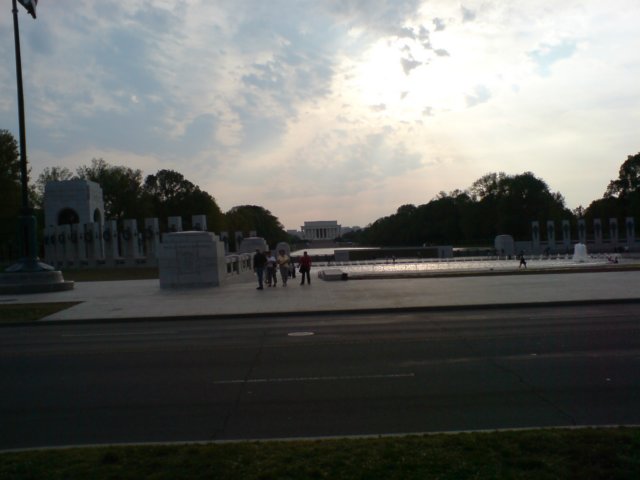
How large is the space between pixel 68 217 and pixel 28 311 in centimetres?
5469

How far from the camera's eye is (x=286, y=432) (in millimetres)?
6902

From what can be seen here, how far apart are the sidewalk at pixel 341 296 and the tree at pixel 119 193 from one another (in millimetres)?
70367

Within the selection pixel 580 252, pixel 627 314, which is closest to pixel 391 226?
pixel 580 252

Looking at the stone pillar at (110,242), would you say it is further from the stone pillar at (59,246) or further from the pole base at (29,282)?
the pole base at (29,282)

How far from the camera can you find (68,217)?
7212 cm

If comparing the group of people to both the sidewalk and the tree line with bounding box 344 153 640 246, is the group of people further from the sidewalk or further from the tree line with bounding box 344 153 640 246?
the tree line with bounding box 344 153 640 246

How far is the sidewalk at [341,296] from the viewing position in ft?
65.8

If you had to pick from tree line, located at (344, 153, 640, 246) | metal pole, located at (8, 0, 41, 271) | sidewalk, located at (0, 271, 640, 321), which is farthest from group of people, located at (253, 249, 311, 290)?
tree line, located at (344, 153, 640, 246)

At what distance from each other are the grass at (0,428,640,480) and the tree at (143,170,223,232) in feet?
311

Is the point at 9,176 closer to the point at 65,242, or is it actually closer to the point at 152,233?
the point at 65,242

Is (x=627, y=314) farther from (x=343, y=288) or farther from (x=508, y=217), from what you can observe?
(x=508, y=217)

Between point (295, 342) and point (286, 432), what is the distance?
21.8 ft

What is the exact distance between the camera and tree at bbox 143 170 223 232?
10200cm

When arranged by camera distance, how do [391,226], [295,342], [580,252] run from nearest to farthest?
[295,342] < [580,252] < [391,226]
